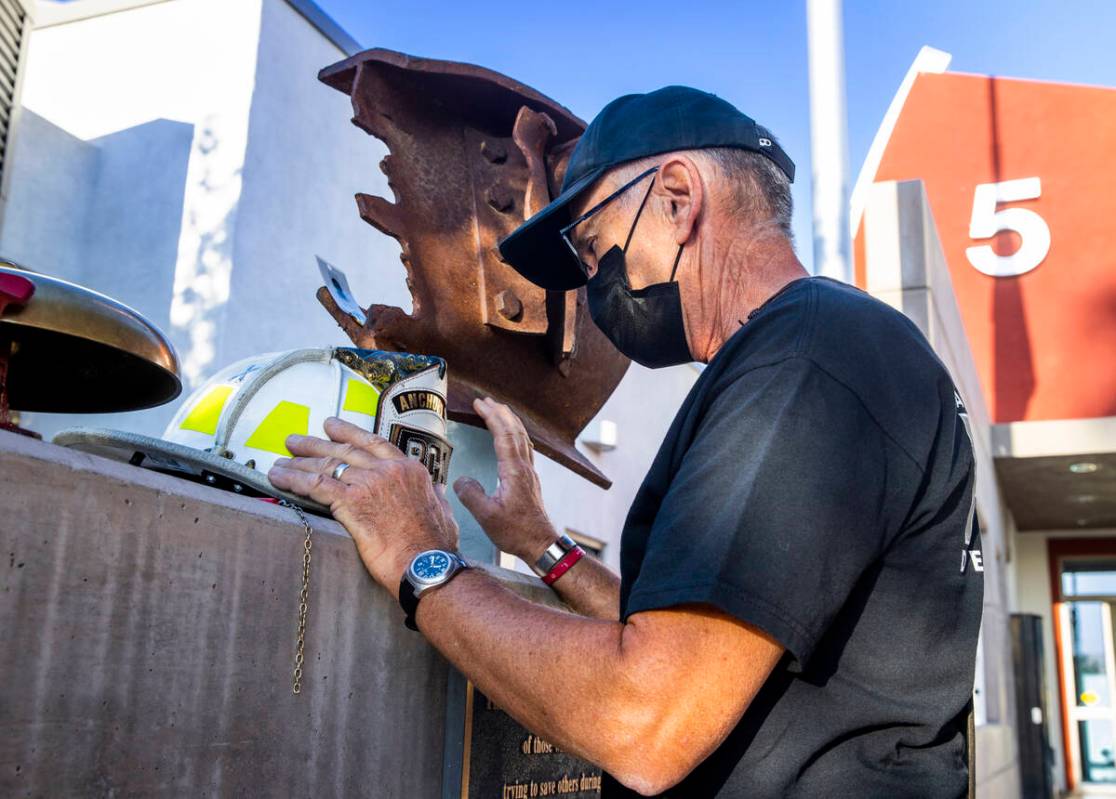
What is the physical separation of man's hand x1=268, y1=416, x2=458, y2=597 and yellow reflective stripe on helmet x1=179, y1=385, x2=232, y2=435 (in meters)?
0.18

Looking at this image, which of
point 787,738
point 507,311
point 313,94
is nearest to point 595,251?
point 507,311

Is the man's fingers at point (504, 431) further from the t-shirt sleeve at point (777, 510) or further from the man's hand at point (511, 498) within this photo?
the t-shirt sleeve at point (777, 510)

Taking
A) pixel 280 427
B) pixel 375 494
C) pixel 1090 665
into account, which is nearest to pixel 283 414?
pixel 280 427

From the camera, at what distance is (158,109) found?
29.1 ft

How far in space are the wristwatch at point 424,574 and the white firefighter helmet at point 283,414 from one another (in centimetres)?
22

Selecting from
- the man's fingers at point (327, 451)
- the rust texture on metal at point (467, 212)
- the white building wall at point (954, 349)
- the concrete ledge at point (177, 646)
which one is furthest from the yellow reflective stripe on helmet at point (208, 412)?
the white building wall at point (954, 349)

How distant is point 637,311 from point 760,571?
2.58 feet

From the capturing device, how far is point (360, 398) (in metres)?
2.05

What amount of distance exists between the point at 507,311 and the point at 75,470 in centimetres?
163

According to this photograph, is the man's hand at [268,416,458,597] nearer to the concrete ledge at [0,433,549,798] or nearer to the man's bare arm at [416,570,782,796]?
the concrete ledge at [0,433,549,798]

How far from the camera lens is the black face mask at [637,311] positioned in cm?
202

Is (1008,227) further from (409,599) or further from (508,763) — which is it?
(409,599)

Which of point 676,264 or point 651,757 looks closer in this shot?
point 651,757

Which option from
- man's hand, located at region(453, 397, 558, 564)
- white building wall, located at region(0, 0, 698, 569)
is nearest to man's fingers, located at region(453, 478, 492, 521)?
man's hand, located at region(453, 397, 558, 564)
